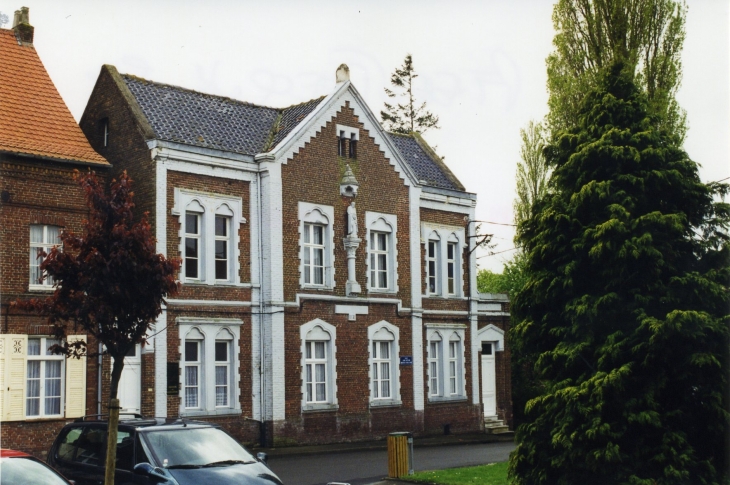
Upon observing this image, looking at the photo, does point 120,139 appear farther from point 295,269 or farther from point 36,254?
point 295,269

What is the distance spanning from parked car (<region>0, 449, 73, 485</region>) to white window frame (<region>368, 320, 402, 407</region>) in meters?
21.7

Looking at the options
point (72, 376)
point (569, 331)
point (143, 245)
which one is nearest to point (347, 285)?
point (72, 376)

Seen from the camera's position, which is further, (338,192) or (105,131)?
(338,192)

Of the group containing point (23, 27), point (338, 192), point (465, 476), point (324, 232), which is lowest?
point (465, 476)

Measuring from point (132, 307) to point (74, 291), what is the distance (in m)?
1.25

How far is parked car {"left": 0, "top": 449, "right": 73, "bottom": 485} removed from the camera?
9852mm

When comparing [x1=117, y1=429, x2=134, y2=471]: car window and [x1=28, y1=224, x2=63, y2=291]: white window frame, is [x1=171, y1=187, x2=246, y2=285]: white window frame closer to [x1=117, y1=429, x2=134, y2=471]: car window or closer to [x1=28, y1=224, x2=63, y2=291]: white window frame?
[x1=28, y1=224, x2=63, y2=291]: white window frame

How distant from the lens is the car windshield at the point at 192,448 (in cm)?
1266

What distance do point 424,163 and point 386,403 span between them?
10.2 metres

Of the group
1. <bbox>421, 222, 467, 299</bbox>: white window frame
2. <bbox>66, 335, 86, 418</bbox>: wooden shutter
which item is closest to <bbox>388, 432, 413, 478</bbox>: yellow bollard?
<bbox>66, 335, 86, 418</bbox>: wooden shutter

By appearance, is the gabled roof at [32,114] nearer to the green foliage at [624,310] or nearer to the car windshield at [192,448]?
the car windshield at [192,448]

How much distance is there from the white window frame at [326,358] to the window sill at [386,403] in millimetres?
1792

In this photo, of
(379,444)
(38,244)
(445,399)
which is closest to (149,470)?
(38,244)

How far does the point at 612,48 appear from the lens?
103ft
